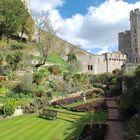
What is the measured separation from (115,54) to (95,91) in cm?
3278

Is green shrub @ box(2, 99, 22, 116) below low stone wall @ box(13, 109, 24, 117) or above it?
above

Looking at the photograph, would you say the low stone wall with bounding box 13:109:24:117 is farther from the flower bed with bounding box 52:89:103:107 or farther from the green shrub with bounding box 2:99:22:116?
the flower bed with bounding box 52:89:103:107

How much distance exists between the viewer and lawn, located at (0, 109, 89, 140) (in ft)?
76.5

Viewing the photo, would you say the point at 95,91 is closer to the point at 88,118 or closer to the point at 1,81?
the point at 1,81

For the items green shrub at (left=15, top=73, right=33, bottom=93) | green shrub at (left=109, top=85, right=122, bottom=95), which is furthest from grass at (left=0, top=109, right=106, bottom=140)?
green shrub at (left=109, top=85, right=122, bottom=95)

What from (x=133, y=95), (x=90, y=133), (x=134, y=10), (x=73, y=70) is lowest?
(x=90, y=133)

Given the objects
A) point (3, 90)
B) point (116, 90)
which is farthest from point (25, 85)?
point (116, 90)

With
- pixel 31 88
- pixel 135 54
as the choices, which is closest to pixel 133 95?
pixel 31 88

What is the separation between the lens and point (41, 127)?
26.3m

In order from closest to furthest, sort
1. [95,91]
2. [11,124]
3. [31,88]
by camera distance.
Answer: [11,124] < [31,88] < [95,91]

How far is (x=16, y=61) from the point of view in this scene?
Answer: 45.6 metres

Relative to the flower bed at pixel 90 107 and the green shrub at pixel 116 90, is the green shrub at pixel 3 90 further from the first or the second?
the green shrub at pixel 116 90

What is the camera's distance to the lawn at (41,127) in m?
23.3

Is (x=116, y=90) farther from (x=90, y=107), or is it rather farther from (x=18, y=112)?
(x=18, y=112)
